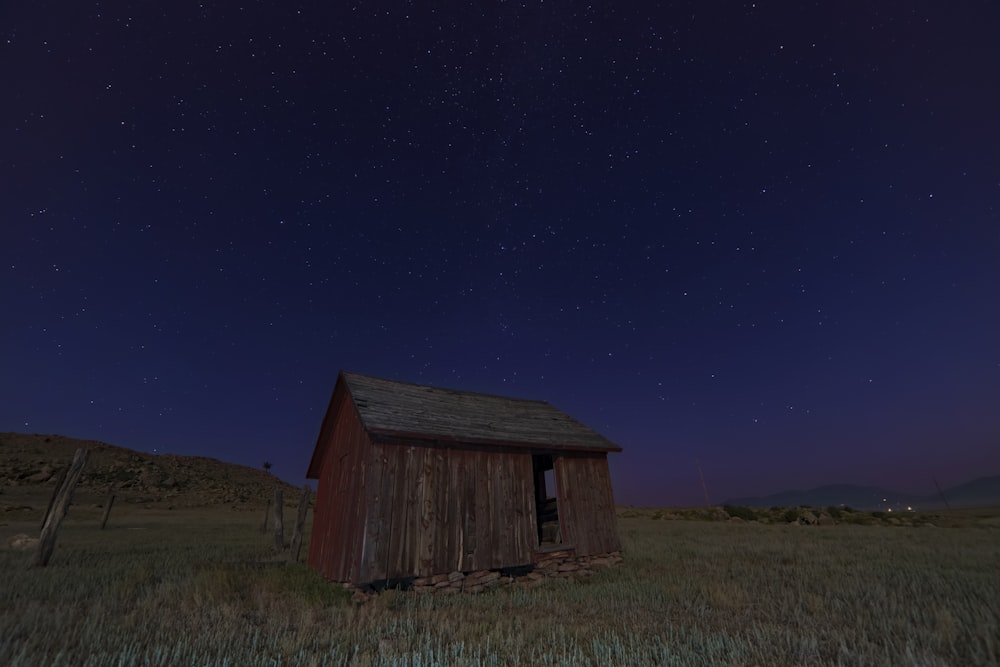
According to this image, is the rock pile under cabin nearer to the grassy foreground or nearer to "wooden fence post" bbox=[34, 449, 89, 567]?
the grassy foreground

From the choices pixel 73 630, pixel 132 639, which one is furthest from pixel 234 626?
pixel 73 630

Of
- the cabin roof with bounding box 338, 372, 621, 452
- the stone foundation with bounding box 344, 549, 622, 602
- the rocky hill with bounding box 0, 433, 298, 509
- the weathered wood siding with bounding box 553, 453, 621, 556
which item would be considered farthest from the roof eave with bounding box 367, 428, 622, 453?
the rocky hill with bounding box 0, 433, 298, 509

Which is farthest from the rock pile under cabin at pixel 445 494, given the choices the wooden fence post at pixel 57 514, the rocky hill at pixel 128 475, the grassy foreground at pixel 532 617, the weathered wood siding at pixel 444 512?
the rocky hill at pixel 128 475

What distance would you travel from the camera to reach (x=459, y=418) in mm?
13242

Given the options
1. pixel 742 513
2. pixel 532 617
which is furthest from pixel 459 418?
pixel 742 513

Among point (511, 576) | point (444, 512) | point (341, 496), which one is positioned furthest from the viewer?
point (341, 496)

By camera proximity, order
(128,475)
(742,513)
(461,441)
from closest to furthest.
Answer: (461,441), (742,513), (128,475)

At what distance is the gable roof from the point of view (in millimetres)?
11344

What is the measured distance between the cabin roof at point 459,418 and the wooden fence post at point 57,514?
8.11 m

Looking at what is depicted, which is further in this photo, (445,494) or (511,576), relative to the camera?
(511,576)

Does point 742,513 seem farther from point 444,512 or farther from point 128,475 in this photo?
point 128,475

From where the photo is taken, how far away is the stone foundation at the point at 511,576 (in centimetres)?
1032

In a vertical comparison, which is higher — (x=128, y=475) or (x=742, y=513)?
(x=128, y=475)

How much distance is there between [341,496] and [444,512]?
342 centimetres
